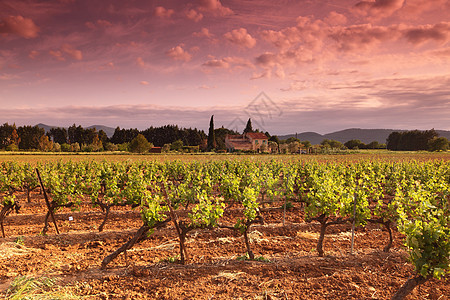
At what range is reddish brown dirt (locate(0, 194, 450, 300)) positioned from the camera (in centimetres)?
562

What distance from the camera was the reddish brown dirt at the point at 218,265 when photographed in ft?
18.4

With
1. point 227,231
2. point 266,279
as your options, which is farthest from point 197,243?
point 266,279

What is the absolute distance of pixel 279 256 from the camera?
24.6 ft

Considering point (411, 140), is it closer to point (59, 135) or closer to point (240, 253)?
point (240, 253)

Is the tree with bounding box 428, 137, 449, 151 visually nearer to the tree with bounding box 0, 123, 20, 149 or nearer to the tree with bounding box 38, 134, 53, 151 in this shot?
the tree with bounding box 38, 134, 53, 151

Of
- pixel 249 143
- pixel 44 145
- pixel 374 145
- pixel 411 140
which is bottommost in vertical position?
pixel 44 145

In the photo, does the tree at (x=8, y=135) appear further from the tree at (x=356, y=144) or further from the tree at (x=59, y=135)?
the tree at (x=356, y=144)

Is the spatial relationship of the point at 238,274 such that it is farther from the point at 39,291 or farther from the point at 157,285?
the point at 39,291

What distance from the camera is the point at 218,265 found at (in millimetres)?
6863

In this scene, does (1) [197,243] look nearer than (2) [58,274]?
No

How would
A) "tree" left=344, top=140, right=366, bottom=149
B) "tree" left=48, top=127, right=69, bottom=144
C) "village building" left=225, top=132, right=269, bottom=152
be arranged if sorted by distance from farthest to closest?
"tree" left=344, top=140, right=366, bottom=149 → "tree" left=48, top=127, right=69, bottom=144 → "village building" left=225, top=132, right=269, bottom=152

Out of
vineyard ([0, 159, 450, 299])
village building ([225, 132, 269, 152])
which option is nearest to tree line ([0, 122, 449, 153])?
village building ([225, 132, 269, 152])

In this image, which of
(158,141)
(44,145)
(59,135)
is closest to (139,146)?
(44,145)

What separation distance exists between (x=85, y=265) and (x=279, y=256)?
5.25m
